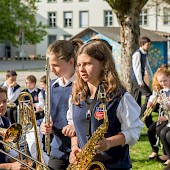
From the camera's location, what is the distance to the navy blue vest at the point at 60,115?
3750 mm

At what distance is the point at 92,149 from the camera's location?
9.60 feet

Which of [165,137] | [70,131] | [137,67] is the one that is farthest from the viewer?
[137,67]

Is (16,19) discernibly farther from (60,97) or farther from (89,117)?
(89,117)

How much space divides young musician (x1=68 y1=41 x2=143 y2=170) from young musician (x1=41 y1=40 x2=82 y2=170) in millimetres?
579

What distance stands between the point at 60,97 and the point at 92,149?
950 mm

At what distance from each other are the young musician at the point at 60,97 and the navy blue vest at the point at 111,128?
1.85 ft

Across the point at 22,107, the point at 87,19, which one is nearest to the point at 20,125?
the point at 22,107

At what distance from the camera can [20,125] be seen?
3535 millimetres

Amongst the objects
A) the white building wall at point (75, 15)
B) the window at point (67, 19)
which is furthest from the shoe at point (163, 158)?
the window at point (67, 19)

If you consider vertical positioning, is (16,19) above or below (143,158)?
above

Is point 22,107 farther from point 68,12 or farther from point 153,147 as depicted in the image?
point 68,12

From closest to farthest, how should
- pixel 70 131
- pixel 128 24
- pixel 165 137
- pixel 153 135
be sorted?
pixel 70 131
pixel 165 137
pixel 153 135
pixel 128 24

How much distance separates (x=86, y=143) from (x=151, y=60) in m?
18.4

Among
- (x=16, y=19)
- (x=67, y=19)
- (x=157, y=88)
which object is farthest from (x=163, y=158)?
(x=67, y=19)
